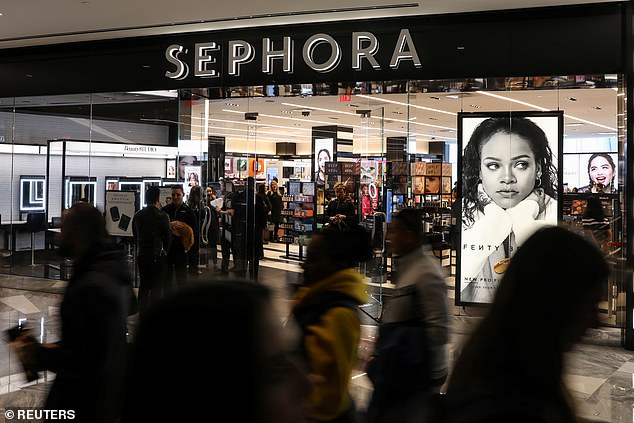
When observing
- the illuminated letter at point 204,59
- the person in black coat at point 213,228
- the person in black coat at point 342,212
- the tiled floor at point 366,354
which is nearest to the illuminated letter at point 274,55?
the illuminated letter at point 204,59

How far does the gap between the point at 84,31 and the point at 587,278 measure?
29.5ft

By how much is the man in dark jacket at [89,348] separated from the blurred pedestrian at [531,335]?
150cm

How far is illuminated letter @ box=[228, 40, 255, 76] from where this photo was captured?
855 cm

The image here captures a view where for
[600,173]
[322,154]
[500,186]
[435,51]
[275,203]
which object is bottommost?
[275,203]

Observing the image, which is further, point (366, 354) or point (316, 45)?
point (316, 45)

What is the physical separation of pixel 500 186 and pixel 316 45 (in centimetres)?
285

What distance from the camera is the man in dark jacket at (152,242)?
7.19m

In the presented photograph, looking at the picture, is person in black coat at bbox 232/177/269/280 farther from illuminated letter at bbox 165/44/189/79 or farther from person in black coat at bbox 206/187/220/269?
illuminated letter at bbox 165/44/189/79

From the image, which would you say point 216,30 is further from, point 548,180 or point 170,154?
point 548,180

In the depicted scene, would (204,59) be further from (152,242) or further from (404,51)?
(152,242)

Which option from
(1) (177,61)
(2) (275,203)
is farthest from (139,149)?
(2) (275,203)

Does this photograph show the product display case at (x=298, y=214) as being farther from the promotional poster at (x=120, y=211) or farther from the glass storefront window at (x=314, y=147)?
the promotional poster at (x=120, y=211)

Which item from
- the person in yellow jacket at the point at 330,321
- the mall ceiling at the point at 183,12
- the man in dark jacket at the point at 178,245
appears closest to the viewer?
the person in yellow jacket at the point at 330,321

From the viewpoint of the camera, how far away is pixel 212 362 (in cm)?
87
